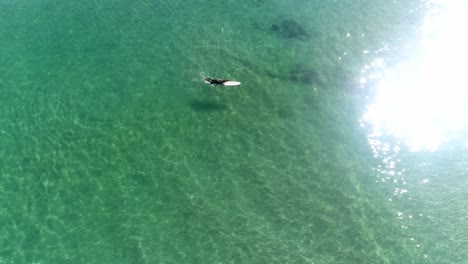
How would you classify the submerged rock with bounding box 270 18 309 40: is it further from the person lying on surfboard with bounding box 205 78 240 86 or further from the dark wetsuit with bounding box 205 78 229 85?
the dark wetsuit with bounding box 205 78 229 85

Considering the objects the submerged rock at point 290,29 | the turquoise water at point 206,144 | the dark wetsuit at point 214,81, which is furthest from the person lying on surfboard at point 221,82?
the submerged rock at point 290,29

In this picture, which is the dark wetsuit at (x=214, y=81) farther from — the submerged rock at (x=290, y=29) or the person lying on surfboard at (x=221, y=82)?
the submerged rock at (x=290, y=29)

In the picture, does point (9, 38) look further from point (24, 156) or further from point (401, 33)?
point (401, 33)

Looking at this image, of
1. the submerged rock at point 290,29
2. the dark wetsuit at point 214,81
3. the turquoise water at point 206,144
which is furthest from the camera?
the submerged rock at point 290,29

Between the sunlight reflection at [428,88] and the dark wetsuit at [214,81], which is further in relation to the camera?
the dark wetsuit at [214,81]

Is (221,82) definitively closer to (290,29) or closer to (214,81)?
(214,81)

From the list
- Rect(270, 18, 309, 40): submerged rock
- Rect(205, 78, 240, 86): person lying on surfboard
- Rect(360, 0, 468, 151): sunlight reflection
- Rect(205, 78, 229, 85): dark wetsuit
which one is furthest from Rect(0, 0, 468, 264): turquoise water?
Rect(360, 0, 468, 151): sunlight reflection
